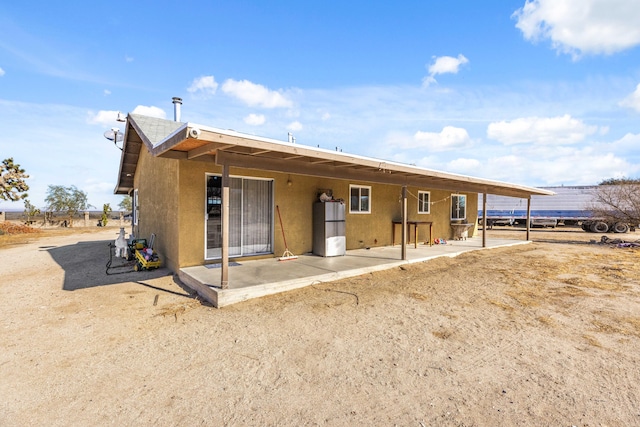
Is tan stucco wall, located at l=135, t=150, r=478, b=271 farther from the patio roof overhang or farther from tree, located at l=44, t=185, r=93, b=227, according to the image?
tree, located at l=44, t=185, r=93, b=227

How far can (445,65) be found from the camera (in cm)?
1027

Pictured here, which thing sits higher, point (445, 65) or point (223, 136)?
point (445, 65)

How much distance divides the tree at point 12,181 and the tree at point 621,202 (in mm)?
33204

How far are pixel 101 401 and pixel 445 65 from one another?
38.9ft

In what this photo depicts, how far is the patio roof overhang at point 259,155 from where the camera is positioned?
4105 millimetres

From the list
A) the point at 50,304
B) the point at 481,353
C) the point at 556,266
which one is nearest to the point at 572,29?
the point at 556,266

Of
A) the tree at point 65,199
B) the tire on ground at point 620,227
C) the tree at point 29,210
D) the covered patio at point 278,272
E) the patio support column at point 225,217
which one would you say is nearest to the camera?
the patio support column at point 225,217

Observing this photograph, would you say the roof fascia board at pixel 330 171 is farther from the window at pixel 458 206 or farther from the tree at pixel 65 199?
the tree at pixel 65 199

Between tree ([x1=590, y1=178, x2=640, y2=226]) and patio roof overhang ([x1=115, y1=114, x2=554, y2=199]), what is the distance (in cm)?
972

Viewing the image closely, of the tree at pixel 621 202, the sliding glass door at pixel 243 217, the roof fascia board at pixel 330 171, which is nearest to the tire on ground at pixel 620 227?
the tree at pixel 621 202

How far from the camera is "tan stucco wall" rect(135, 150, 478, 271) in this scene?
20.1ft

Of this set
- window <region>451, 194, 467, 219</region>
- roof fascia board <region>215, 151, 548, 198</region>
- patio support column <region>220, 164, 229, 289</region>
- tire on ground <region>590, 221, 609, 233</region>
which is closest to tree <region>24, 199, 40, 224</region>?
patio support column <region>220, 164, 229, 289</region>

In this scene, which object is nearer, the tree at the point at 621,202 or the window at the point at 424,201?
the window at the point at 424,201

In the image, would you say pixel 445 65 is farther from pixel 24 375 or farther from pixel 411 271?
pixel 24 375
